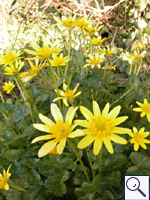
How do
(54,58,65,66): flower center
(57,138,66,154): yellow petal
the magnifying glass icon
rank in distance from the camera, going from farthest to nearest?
(54,58,65,66): flower center → the magnifying glass icon → (57,138,66,154): yellow petal

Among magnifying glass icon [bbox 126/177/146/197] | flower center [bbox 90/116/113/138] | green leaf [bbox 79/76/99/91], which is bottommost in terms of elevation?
magnifying glass icon [bbox 126/177/146/197]

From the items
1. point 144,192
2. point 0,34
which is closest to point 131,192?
point 144,192

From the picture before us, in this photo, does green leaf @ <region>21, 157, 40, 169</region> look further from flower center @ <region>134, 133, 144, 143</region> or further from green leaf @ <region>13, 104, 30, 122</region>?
flower center @ <region>134, 133, 144, 143</region>

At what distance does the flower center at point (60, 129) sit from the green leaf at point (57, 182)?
211 millimetres

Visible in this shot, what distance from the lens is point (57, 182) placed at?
0.65 m

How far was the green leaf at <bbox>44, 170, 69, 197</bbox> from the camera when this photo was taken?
63 centimetres

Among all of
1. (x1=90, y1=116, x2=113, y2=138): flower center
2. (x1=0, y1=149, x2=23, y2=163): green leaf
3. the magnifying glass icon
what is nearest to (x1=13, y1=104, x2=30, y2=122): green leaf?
(x1=0, y1=149, x2=23, y2=163): green leaf

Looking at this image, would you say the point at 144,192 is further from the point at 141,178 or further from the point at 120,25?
the point at 120,25

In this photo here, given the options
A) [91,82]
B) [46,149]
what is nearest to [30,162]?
[46,149]

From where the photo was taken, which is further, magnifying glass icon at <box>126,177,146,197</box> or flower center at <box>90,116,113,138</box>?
magnifying glass icon at <box>126,177,146,197</box>

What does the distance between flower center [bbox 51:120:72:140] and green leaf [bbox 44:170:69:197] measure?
0.21m

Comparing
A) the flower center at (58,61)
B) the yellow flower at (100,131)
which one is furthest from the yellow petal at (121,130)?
the flower center at (58,61)

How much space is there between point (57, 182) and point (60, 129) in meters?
0.26

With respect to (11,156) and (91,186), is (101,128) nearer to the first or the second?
(91,186)
